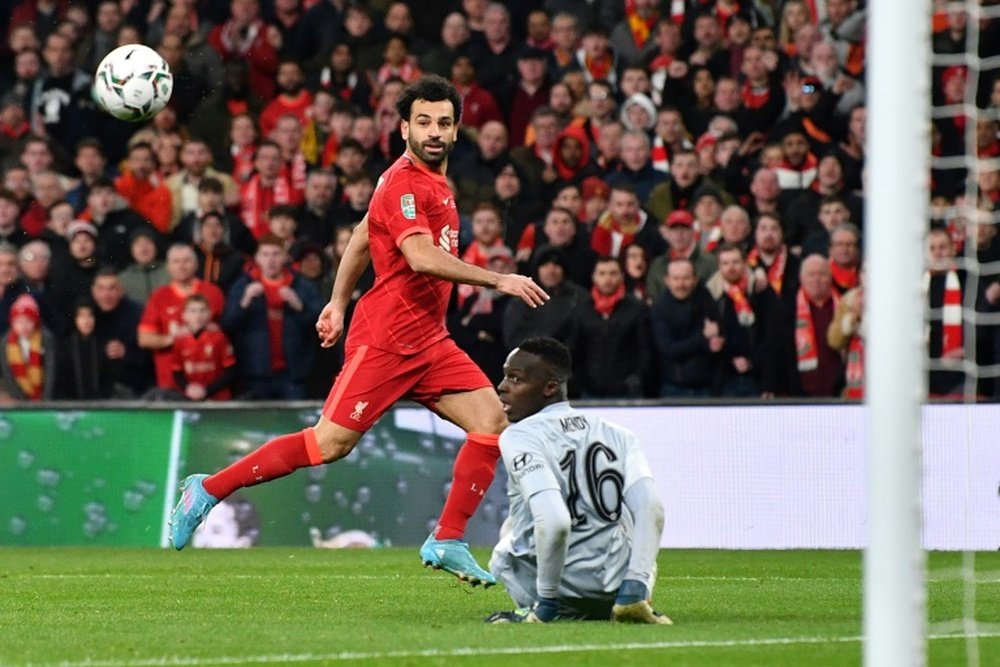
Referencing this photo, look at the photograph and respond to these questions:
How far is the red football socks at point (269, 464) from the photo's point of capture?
857 cm

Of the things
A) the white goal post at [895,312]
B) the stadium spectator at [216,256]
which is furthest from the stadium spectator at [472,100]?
the white goal post at [895,312]

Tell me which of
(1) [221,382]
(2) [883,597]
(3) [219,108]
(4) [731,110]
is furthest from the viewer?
(3) [219,108]

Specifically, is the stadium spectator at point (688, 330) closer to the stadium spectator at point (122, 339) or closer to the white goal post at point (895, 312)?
the stadium spectator at point (122, 339)

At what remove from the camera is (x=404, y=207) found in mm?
8352

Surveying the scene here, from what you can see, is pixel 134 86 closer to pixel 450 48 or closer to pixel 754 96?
pixel 450 48

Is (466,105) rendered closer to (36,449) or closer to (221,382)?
(221,382)

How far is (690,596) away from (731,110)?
7450mm

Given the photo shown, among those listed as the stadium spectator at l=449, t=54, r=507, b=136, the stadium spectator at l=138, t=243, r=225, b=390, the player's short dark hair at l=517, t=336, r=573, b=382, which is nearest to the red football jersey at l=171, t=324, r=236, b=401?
the stadium spectator at l=138, t=243, r=225, b=390

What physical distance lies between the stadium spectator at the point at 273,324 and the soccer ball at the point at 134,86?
2309mm

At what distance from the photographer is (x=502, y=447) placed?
7016mm

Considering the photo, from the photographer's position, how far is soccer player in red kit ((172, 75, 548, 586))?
849 cm

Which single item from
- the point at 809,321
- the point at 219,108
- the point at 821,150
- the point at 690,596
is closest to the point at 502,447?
the point at 690,596

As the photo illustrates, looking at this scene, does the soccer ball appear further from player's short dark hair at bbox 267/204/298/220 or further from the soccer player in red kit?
the soccer player in red kit

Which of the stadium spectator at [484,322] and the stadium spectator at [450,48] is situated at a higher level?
the stadium spectator at [450,48]
